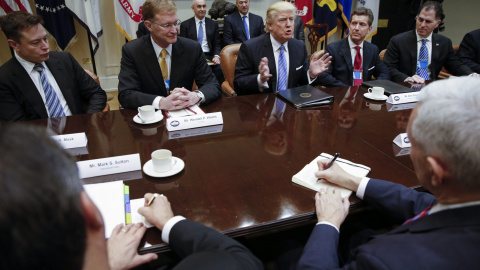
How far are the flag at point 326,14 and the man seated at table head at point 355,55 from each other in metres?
2.61

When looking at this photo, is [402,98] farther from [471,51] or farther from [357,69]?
[471,51]

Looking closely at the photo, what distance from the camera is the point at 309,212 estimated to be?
3.37 ft

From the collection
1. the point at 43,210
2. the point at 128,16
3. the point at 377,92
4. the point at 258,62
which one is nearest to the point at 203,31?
the point at 128,16

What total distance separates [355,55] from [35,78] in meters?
2.56

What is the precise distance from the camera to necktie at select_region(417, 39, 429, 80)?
10.5 feet

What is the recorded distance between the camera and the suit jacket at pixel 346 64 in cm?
288

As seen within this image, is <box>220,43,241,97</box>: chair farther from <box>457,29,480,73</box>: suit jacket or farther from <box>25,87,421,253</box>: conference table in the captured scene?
<box>457,29,480,73</box>: suit jacket

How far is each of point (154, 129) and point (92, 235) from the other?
117 cm

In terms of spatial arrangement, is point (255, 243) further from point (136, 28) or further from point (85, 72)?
point (136, 28)

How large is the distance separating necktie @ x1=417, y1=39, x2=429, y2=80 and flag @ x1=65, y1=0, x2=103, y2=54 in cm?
403

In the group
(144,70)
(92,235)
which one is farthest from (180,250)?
(144,70)

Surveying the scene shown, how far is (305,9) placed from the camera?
17.5ft

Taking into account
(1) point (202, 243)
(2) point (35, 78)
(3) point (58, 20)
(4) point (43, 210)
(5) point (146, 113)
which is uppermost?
(3) point (58, 20)

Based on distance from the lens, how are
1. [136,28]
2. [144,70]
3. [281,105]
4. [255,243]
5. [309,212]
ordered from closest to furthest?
[309,212], [255,243], [281,105], [144,70], [136,28]
